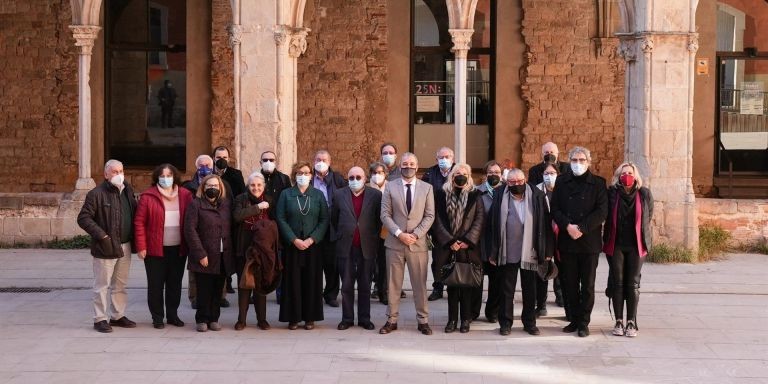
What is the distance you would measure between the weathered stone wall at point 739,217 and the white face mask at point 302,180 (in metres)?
7.37

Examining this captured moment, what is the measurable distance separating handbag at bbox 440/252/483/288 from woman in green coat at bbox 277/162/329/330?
1231mm

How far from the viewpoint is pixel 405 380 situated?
1043 cm

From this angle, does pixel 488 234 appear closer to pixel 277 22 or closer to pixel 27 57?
pixel 277 22

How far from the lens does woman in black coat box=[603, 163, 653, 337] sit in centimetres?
1208

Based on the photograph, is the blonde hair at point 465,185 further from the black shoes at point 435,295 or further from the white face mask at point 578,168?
the black shoes at point 435,295

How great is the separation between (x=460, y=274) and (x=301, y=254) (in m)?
1.51

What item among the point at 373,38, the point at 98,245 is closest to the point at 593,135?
the point at 373,38

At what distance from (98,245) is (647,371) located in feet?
16.7

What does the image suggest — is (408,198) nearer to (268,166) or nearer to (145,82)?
(268,166)

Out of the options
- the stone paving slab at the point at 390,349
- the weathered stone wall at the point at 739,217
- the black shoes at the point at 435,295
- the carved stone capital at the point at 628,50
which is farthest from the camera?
the weathered stone wall at the point at 739,217

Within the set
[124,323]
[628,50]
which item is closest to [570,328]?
[124,323]

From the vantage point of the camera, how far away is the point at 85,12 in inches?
756

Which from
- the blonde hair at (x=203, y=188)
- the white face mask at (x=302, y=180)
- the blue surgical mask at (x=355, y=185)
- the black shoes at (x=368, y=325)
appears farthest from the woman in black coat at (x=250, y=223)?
the black shoes at (x=368, y=325)

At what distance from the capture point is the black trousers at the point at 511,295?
40.5 feet
